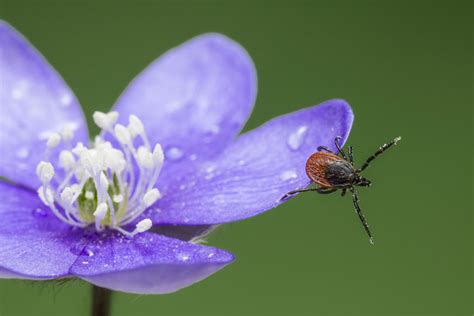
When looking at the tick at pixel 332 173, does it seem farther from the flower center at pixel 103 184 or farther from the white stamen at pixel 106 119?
the white stamen at pixel 106 119

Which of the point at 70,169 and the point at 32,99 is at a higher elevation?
the point at 32,99

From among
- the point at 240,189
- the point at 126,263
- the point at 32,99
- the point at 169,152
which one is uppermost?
the point at 32,99

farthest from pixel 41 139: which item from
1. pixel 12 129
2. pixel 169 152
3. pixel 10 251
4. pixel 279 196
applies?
pixel 279 196

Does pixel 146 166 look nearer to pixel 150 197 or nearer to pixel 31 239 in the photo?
pixel 150 197

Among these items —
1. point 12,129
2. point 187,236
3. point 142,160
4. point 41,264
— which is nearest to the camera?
point 41,264

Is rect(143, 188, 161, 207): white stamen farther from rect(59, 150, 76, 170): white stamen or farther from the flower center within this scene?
rect(59, 150, 76, 170): white stamen

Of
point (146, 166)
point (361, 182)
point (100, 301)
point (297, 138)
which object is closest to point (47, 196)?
point (146, 166)

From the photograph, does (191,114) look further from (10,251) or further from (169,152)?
(10,251)
